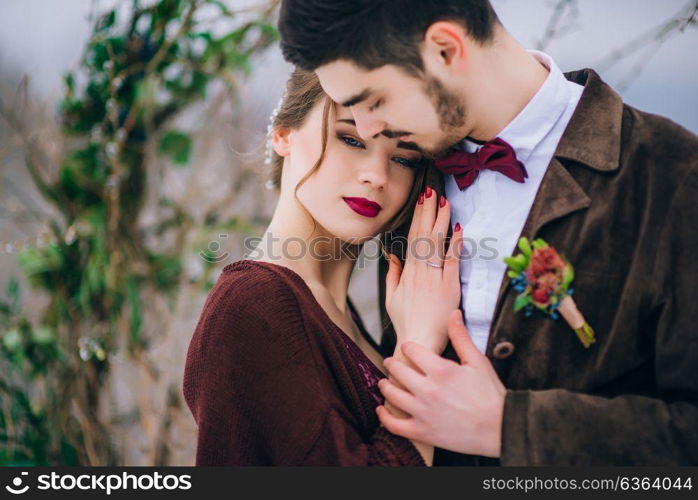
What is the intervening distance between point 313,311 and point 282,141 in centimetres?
50

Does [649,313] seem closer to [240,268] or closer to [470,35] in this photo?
[470,35]

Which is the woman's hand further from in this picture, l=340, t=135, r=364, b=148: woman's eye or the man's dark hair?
the man's dark hair

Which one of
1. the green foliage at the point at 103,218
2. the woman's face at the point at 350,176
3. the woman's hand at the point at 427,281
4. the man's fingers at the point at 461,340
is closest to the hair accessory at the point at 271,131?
the woman's face at the point at 350,176

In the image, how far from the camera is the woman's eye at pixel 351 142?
1.64m

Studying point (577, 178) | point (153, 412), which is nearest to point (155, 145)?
point (153, 412)

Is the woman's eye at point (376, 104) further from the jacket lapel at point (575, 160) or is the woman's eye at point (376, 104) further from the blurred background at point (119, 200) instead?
the blurred background at point (119, 200)

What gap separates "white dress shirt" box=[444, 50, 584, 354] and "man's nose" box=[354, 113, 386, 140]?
0.88ft

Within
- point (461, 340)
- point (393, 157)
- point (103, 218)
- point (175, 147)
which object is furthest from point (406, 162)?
point (103, 218)

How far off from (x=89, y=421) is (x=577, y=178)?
7.64ft

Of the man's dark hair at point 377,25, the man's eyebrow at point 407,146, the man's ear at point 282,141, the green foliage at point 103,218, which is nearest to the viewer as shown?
the man's dark hair at point 377,25

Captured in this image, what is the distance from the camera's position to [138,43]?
2.70 metres

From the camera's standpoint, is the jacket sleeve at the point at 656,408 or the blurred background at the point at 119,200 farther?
the blurred background at the point at 119,200

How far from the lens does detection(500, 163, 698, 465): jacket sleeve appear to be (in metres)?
1.31

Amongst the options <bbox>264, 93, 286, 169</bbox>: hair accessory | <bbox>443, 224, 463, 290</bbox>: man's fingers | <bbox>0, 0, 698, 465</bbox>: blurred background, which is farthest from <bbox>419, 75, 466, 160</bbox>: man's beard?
<bbox>0, 0, 698, 465</bbox>: blurred background
